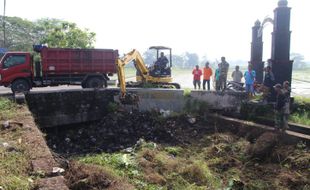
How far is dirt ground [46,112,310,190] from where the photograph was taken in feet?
26.4

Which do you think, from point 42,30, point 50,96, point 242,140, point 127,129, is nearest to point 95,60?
point 50,96

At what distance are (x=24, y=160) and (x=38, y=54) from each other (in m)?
12.2

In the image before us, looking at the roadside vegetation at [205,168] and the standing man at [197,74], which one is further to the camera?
the standing man at [197,74]

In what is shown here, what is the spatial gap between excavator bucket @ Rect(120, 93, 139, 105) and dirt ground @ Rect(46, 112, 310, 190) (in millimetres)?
545

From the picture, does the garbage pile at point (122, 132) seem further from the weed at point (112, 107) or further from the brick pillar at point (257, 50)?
the brick pillar at point (257, 50)

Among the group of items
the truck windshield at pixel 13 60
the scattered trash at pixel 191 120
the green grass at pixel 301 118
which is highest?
Answer: the truck windshield at pixel 13 60

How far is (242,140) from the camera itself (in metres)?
11.5

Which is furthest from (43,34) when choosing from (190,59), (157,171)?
(190,59)

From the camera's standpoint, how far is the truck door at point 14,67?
15.2 meters

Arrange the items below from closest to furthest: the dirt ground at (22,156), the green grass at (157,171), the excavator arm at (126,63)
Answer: the dirt ground at (22,156) → the green grass at (157,171) → the excavator arm at (126,63)

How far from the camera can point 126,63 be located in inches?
596

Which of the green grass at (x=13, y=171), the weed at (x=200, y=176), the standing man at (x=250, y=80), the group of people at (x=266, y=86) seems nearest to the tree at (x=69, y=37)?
the group of people at (x=266, y=86)

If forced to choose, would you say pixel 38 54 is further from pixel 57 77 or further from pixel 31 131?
pixel 31 131

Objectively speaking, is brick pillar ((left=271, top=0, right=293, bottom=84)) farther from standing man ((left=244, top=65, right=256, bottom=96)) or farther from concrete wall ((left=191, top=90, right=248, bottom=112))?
concrete wall ((left=191, top=90, right=248, bottom=112))
